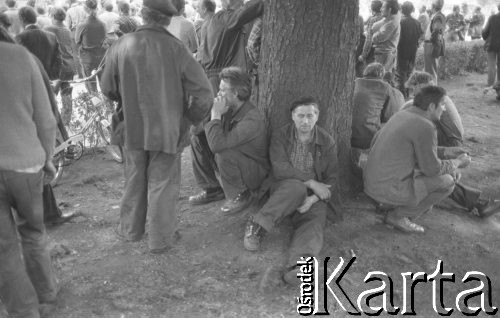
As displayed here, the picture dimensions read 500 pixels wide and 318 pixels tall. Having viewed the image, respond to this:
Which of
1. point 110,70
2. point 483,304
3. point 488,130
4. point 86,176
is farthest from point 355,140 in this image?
point 488,130

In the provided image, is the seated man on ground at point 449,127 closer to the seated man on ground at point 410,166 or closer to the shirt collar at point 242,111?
the seated man on ground at point 410,166

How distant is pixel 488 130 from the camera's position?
7785 millimetres

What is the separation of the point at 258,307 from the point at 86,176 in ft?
10.6

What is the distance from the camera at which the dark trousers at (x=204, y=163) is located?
4773mm

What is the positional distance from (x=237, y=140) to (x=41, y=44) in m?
3.14

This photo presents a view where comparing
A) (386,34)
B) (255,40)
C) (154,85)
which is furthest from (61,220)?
(386,34)

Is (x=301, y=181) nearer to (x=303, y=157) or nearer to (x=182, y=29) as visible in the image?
(x=303, y=157)

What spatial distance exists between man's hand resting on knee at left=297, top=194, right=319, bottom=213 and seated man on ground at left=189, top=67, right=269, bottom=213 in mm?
522

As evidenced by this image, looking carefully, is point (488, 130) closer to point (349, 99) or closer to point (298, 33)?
point (349, 99)

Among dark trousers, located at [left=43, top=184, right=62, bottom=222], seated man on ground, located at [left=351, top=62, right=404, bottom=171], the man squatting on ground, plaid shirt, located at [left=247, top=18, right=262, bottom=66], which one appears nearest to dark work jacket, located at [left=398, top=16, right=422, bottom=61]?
seated man on ground, located at [left=351, top=62, right=404, bottom=171]

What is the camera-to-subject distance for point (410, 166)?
416 cm

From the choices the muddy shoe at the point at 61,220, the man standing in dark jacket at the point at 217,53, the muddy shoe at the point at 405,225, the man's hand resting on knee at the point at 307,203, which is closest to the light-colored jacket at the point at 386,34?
the man standing in dark jacket at the point at 217,53

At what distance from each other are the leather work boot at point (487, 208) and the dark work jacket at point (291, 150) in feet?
5.02

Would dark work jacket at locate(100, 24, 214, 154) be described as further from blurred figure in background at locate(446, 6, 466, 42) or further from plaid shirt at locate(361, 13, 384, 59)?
blurred figure in background at locate(446, 6, 466, 42)
